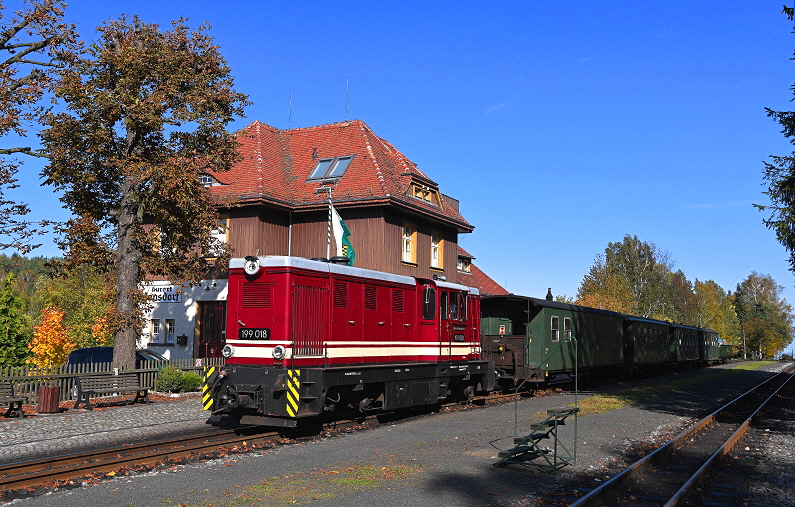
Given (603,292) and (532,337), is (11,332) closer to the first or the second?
(532,337)

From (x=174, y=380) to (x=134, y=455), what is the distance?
35.7 feet

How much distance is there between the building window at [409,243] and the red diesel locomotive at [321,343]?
13218mm

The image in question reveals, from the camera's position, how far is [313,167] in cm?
3234

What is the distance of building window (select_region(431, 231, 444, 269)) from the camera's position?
3288 cm

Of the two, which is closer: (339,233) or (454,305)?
(454,305)

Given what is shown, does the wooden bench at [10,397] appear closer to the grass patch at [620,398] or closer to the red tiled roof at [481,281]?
the grass patch at [620,398]

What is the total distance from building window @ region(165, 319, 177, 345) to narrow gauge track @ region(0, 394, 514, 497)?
16.5 m

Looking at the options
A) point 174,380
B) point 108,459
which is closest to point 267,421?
point 108,459

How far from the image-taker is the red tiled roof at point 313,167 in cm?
2895

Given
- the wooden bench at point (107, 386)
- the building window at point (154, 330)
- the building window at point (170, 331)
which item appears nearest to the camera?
the wooden bench at point (107, 386)

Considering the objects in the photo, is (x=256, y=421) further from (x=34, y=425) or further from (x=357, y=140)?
(x=357, y=140)

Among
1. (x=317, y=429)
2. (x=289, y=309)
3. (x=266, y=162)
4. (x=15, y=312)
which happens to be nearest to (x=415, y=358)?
(x=317, y=429)

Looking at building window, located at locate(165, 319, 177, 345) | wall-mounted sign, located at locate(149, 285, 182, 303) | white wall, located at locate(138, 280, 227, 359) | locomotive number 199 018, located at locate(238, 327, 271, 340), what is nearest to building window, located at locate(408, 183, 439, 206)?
white wall, located at locate(138, 280, 227, 359)

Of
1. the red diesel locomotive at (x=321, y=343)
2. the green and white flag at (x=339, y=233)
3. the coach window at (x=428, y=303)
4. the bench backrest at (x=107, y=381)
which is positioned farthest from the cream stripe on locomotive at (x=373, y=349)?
the green and white flag at (x=339, y=233)
